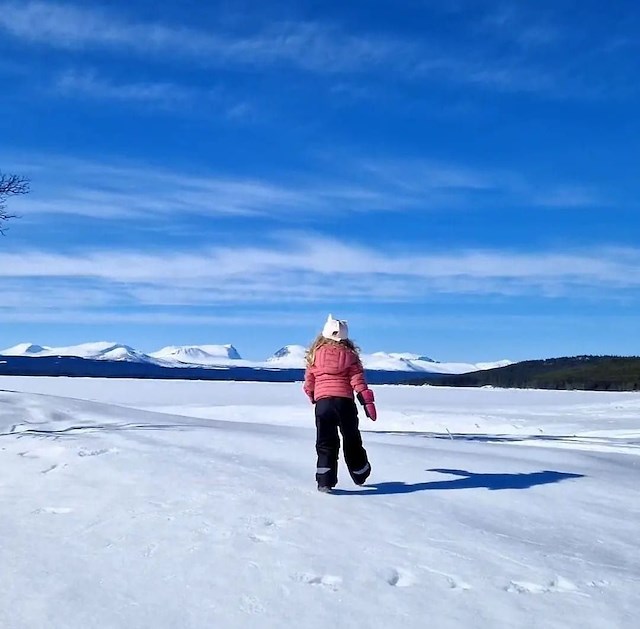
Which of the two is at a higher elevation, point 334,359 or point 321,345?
point 321,345

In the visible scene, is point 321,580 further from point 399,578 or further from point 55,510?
point 55,510

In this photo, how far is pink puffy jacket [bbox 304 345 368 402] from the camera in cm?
724

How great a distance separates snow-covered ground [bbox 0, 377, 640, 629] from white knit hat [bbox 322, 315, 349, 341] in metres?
1.52

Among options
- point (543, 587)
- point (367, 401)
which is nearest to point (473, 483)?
point (367, 401)

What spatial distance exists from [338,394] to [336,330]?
69 cm

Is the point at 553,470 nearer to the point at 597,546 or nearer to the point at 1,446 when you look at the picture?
the point at 597,546

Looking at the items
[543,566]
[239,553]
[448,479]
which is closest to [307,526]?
[239,553]

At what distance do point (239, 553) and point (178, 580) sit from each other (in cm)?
60

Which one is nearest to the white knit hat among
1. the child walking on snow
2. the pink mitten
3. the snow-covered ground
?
the child walking on snow

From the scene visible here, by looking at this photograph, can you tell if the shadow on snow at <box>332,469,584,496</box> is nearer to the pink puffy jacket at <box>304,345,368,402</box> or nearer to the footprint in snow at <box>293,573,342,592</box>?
the pink puffy jacket at <box>304,345,368,402</box>

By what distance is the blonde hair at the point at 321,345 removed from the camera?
293 inches

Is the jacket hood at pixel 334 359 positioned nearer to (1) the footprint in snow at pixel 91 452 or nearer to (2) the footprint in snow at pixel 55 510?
(2) the footprint in snow at pixel 55 510

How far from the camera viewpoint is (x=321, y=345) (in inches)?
295

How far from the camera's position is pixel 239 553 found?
4527 mm
